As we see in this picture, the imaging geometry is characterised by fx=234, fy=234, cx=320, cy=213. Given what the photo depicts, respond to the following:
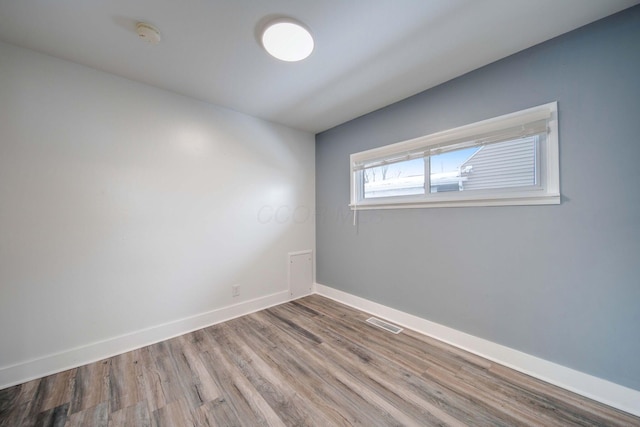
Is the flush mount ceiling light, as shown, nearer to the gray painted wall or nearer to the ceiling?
the ceiling

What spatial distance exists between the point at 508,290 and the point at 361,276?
4.62 feet

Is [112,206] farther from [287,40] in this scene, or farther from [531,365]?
[531,365]

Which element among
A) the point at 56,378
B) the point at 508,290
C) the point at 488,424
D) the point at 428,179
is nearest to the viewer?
the point at 488,424

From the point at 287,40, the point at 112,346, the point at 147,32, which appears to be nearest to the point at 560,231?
the point at 287,40

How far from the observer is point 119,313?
1.97 m

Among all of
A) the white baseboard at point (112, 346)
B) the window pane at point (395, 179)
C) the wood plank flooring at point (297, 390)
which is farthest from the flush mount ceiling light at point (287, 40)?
the white baseboard at point (112, 346)

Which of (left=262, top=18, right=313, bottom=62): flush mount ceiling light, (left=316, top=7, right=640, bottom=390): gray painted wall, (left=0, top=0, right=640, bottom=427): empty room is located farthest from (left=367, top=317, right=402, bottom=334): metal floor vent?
(left=262, top=18, right=313, bottom=62): flush mount ceiling light

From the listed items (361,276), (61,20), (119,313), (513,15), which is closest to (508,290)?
(361,276)

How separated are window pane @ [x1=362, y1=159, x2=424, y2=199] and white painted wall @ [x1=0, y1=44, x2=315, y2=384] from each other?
132cm

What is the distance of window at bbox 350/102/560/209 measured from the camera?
163cm

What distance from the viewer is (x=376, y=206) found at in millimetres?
2664

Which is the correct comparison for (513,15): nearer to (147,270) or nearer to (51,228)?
(147,270)

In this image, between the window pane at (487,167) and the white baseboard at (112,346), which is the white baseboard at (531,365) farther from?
the white baseboard at (112,346)

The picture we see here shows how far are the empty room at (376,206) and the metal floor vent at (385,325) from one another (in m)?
0.02
